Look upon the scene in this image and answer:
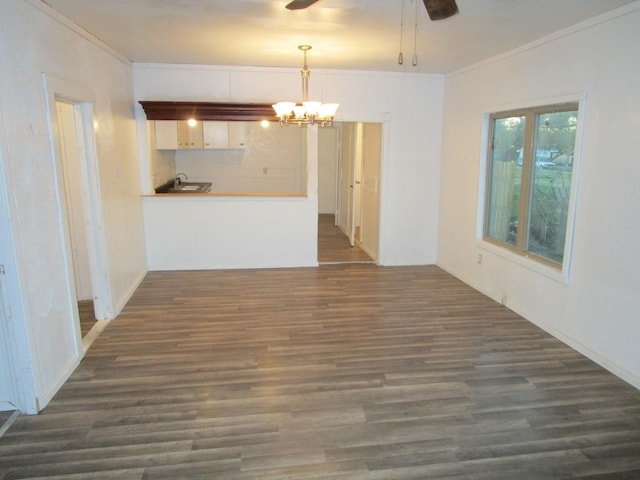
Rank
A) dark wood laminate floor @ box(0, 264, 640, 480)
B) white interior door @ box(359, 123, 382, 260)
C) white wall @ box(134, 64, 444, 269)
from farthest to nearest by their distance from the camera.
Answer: white interior door @ box(359, 123, 382, 260) < white wall @ box(134, 64, 444, 269) < dark wood laminate floor @ box(0, 264, 640, 480)

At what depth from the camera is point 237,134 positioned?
24.6 ft

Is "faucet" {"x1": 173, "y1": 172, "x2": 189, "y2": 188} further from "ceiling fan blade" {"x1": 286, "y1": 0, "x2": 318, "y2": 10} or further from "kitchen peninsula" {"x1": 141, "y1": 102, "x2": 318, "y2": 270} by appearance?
"ceiling fan blade" {"x1": 286, "y1": 0, "x2": 318, "y2": 10}

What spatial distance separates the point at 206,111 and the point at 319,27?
2.29 m

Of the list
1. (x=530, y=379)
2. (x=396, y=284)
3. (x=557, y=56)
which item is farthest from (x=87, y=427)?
(x=557, y=56)

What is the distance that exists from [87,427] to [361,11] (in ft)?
10.5

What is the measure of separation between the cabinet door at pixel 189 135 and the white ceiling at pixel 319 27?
1505 millimetres

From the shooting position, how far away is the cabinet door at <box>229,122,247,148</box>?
24.3 ft

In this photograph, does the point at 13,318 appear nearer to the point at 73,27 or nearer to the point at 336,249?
the point at 73,27

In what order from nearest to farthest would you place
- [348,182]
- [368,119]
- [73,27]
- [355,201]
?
[73,27]
[368,119]
[355,201]
[348,182]

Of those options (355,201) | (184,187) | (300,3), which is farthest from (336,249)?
(300,3)

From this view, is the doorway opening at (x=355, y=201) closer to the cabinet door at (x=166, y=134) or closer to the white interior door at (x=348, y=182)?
the white interior door at (x=348, y=182)

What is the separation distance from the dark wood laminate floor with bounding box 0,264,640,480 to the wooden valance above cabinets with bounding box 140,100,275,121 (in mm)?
2337

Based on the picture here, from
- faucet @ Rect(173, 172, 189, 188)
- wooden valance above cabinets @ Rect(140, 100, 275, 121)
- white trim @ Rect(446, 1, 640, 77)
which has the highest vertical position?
white trim @ Rect(446, 1, 640, 77)

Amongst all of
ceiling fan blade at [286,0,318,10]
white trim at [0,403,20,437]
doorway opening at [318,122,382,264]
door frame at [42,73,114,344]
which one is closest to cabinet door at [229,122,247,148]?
doorway opening at [318,122,382,264]
